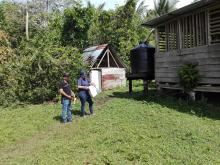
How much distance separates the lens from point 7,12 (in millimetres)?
39219

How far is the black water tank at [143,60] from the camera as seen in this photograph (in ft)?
60.6

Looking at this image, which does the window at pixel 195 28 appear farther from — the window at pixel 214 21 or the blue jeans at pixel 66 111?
the blue jeans at pixel 66 111

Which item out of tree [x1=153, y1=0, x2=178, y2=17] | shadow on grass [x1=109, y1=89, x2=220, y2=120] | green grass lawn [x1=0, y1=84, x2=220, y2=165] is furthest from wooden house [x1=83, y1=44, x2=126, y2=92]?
tree [x1=153, y1=0, x2=178, y2=17]

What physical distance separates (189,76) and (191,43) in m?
2.55

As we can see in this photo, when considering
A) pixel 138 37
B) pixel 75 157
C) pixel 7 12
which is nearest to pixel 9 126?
pixel 75 157

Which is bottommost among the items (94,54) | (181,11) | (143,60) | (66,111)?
(66,111)

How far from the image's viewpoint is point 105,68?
972 inches

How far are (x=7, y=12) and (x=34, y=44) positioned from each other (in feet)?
57.9

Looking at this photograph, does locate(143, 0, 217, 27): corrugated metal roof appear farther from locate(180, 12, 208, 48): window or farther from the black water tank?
the black water tank

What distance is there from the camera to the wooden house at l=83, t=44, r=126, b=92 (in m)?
24.1

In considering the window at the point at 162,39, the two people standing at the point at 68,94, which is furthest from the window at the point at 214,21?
the two people standing at the point at 68,94

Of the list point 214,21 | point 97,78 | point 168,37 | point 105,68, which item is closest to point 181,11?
point 214,21

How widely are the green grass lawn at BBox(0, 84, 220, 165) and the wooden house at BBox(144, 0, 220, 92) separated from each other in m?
1.23

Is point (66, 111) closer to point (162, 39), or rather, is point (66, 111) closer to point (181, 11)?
point (181, 11)
